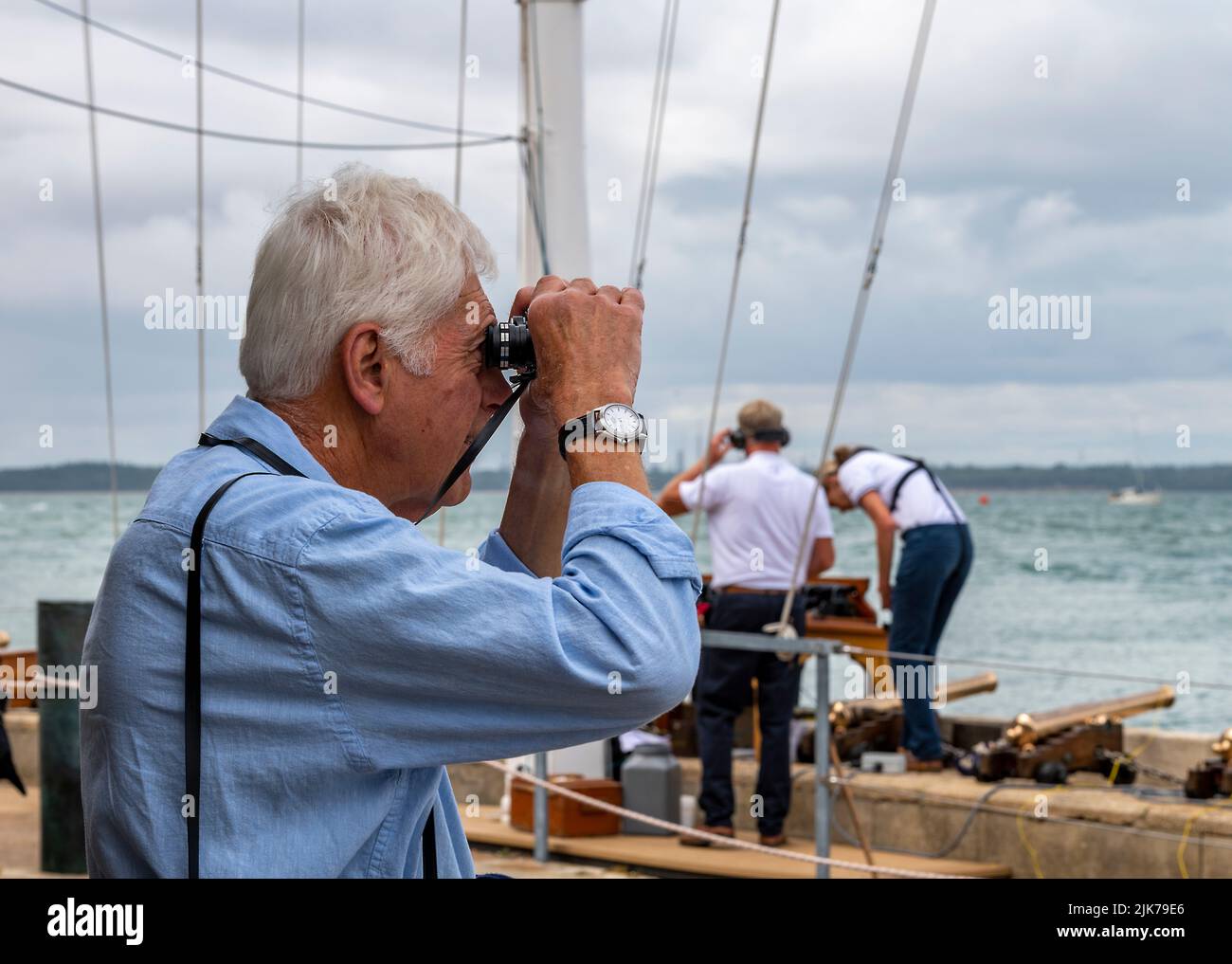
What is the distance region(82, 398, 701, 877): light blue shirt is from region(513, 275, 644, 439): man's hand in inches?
4.4

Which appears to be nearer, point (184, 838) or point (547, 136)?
point (184, 838)

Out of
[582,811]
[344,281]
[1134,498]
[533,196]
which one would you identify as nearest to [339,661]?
[344,281]

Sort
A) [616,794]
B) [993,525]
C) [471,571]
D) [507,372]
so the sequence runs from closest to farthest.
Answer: [471,571] → [507,372] → [616,794] → [993,525]

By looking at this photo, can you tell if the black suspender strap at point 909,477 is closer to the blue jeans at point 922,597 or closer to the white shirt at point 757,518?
the blue jeans at point 922,597

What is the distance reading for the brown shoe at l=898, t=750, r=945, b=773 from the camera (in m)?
7.56

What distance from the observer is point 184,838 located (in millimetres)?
1397

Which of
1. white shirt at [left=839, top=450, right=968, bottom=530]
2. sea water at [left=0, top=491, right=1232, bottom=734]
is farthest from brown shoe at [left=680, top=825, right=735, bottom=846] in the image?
sea water at [left=0, top=491, right=1232, bottom=734]

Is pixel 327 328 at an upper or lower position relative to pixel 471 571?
upper

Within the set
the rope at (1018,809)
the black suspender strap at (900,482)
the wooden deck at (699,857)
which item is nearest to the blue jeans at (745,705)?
the wooden deck at (699,857)

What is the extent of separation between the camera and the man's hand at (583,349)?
151 centimetres

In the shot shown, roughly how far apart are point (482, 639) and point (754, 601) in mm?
5631
